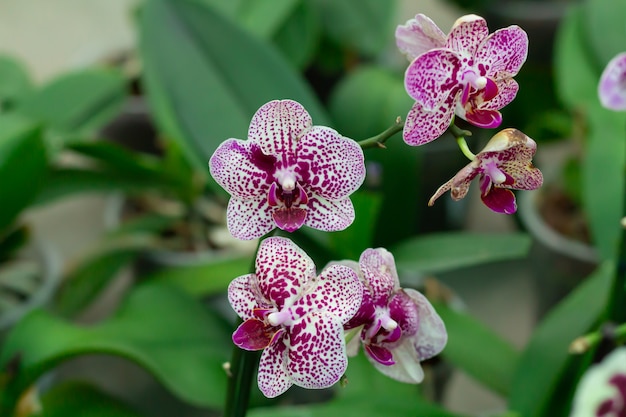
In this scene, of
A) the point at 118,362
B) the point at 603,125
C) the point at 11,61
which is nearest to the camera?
the point at 603,125

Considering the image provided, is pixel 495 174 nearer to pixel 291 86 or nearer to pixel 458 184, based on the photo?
pixel 458 184

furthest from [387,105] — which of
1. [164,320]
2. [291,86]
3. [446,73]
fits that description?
[446,73]

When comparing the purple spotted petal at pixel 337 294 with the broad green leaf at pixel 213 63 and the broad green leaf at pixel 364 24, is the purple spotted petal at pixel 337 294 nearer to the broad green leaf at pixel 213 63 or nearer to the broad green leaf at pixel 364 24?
the broad green leaf at pixel 213 63

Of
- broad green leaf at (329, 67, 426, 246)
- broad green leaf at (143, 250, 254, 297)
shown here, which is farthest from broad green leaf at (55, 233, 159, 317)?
broad green leaf at (329, 67, 426, 246)

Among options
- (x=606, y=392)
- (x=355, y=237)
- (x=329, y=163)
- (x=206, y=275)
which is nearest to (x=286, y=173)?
(x=329, y=163)

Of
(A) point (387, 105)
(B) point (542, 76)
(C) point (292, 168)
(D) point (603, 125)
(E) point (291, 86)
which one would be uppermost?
(C) point (292, 168)
